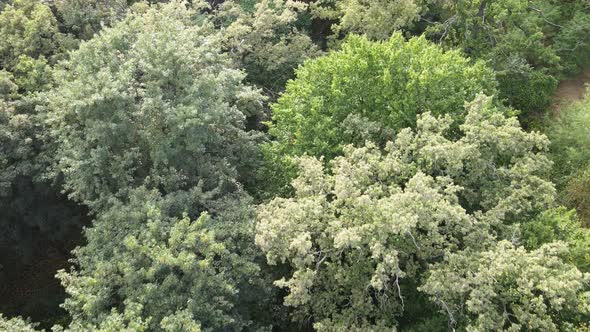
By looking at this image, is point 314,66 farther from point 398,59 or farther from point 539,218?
point 539,218

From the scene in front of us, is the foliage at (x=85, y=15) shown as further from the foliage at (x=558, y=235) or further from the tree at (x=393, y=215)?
the foliage at (x=558, y=235)

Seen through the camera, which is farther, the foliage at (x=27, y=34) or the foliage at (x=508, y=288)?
the foliage at (x=27, y=34)

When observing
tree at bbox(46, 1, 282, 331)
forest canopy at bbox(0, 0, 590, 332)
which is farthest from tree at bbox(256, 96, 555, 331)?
tree at bbox(46, 1, 282, 331)

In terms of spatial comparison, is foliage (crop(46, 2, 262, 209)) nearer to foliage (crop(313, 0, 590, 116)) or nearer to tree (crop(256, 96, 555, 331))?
tree (crop(256, 96, 555, 331))

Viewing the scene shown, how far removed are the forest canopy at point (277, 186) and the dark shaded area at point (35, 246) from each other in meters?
0.11

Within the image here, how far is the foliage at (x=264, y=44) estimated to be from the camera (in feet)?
74.2

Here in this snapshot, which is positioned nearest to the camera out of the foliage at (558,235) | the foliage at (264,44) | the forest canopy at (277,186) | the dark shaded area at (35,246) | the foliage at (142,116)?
the forest canopy at (277,186)

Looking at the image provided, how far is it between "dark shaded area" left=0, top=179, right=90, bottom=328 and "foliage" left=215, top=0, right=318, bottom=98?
10027 mm

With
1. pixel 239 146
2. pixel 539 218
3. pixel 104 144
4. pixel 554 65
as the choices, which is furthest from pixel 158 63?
pixel 554 65

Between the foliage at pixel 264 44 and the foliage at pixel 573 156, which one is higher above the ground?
the foliage at pixel 264 44

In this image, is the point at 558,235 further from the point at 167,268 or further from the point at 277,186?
the point at 167,268

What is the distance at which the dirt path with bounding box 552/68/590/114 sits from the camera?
88.6 ft

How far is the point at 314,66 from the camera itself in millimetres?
18891

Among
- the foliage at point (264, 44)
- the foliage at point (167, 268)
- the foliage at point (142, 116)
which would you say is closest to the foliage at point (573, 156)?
the foliage at point (264, 44)
